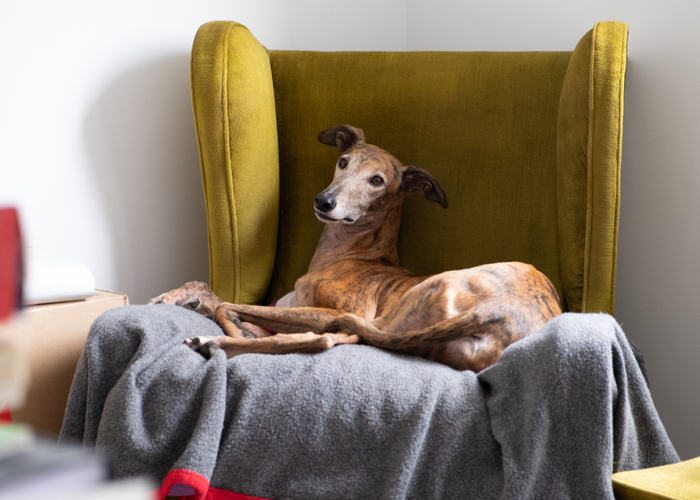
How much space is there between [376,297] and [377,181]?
457 millimetres

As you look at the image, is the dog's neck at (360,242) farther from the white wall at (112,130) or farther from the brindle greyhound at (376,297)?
the white wall at (112,130)

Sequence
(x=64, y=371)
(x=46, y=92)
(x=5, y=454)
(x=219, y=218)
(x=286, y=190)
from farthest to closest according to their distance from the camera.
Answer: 1. (x=286, y=190)
2. (x=219, y=218)
3. (x=46, y=92)
4. (x=64, y=371)
5. (x=5, y=454)

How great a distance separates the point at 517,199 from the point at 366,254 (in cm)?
66

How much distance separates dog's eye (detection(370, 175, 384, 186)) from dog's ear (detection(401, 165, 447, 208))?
113 mm

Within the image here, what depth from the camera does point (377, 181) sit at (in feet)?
6.95

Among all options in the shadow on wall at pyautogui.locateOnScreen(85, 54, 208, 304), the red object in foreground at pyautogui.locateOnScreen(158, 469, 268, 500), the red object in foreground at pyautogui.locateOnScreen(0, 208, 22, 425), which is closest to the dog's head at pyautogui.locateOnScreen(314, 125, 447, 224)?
the shadow on wall at pyautogui.locateOnScreen(85, 54, 208, 304)

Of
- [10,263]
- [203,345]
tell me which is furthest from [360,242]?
[10,263]

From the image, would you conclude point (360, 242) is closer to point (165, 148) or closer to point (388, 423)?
point (165, 148)

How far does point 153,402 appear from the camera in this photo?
1225mm

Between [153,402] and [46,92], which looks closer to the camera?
[153,402]

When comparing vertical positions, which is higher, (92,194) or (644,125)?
(644,125)

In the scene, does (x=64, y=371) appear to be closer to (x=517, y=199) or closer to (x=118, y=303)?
(x=118, y=303)

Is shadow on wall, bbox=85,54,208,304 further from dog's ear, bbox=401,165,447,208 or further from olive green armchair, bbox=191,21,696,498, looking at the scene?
dog's ear, bbox=401,165,447,208

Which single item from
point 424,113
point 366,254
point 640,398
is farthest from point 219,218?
point 640,398
